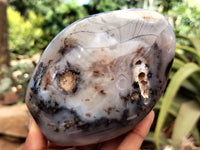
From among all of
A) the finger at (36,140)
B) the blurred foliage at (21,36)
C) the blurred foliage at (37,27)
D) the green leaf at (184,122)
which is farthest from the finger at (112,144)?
the blurred foliage at (21,36)

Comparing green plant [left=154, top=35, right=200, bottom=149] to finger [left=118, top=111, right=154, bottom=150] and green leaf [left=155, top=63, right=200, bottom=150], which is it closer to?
green leaf [left=155, top=63, right=200, bottom=150]

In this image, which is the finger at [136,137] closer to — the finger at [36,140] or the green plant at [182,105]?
the finger at [36,140]

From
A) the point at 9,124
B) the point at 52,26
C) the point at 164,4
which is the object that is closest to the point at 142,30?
the point at 9,124

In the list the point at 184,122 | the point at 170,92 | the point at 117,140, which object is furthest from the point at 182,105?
the point at 117,140

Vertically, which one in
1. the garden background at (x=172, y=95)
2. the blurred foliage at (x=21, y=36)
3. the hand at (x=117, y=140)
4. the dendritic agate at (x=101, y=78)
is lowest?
the blurred foliage at (x=21, y=36)

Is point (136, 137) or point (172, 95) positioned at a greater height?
point (136, 137)

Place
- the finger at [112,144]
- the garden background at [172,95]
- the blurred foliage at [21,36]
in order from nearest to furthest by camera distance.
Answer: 1. the finger at [112,144]
2. the garden background at [172,95]
3. the blurred foliage at [21,36]

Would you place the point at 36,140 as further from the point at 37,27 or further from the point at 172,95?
the point at 37,27
